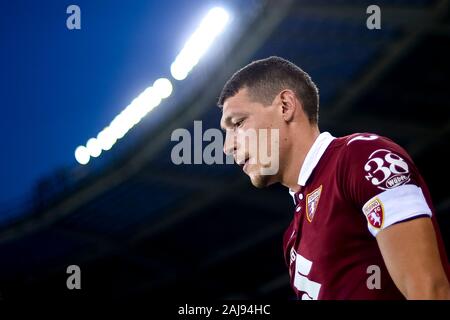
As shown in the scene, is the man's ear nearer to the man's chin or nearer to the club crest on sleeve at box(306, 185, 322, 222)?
the man's chin

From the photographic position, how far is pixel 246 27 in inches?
334

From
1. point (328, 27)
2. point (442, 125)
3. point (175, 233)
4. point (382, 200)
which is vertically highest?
point (328, 27)

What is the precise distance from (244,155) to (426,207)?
2.30 feet

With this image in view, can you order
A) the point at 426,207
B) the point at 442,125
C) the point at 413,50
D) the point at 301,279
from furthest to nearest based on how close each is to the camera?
the point at 442,125 → the point at 413,50 → the point at 301,279 → the point at 426,207

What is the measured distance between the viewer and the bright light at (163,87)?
983cm

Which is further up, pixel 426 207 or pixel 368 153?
pixel 368 153

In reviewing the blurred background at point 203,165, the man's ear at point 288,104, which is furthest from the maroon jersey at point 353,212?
the blurred background at point 203,165

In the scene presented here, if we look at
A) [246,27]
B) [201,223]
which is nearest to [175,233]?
[201,223]

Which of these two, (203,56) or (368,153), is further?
(203,56)

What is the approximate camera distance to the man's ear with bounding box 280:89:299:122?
200cm

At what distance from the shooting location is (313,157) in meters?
1.82

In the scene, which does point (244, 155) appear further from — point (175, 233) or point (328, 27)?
point (175, 233)

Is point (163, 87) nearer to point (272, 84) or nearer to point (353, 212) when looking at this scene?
point (272, 84)

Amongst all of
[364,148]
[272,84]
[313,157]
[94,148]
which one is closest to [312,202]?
[313,157]
